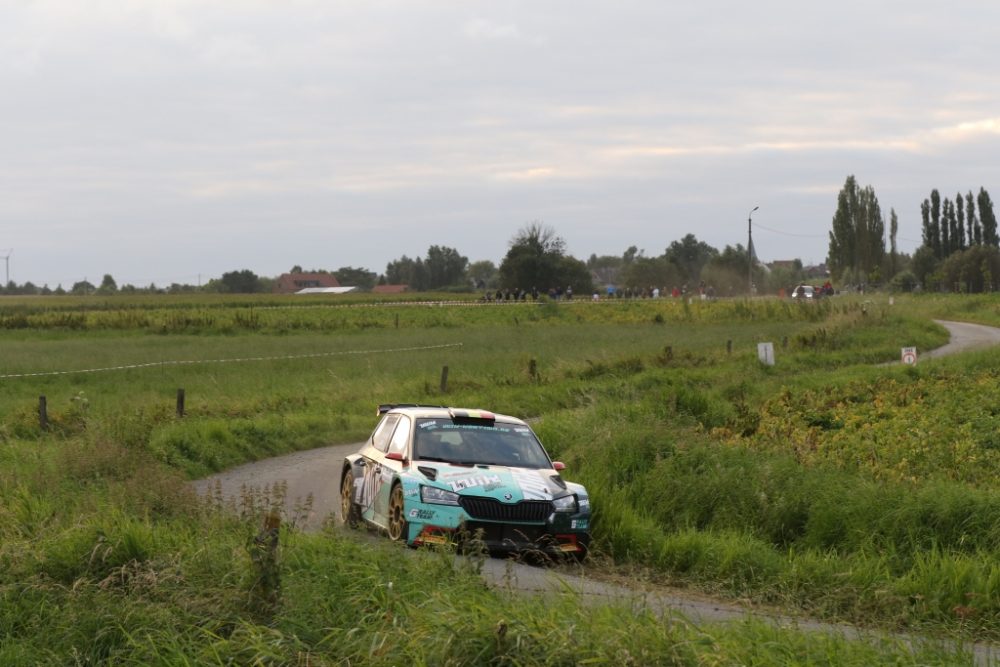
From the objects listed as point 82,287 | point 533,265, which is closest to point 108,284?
point 82,287

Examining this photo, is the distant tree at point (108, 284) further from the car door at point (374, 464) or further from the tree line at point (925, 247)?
the car door at point (374, 464)

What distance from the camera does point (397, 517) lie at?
42.2ft

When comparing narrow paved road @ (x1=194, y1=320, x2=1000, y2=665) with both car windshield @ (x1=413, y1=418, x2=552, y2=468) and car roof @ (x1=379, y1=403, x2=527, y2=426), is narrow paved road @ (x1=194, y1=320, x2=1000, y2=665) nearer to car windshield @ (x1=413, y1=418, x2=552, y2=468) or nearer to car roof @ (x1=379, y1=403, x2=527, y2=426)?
car windshield @ (x1=413, y1=418, x2=552, y2=468)

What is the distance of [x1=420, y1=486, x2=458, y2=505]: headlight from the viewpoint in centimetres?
1245

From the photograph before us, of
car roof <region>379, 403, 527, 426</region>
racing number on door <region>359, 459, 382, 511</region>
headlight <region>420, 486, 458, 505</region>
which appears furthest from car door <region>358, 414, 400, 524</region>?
headlight <region>420, 486, 458, 505</region>

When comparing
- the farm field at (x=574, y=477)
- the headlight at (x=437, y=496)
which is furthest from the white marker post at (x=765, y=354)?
the headlight at (x=437, y=496)

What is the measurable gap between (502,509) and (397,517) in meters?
1.21

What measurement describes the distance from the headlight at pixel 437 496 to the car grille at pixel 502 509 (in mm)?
84

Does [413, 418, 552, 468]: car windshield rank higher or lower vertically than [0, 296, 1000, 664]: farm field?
higher

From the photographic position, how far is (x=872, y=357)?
4472 cm

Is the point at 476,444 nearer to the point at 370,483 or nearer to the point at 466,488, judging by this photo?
the point at 370,483

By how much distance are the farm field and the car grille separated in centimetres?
84

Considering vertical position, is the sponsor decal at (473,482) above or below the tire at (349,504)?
above

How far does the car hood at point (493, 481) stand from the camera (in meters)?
12.5
